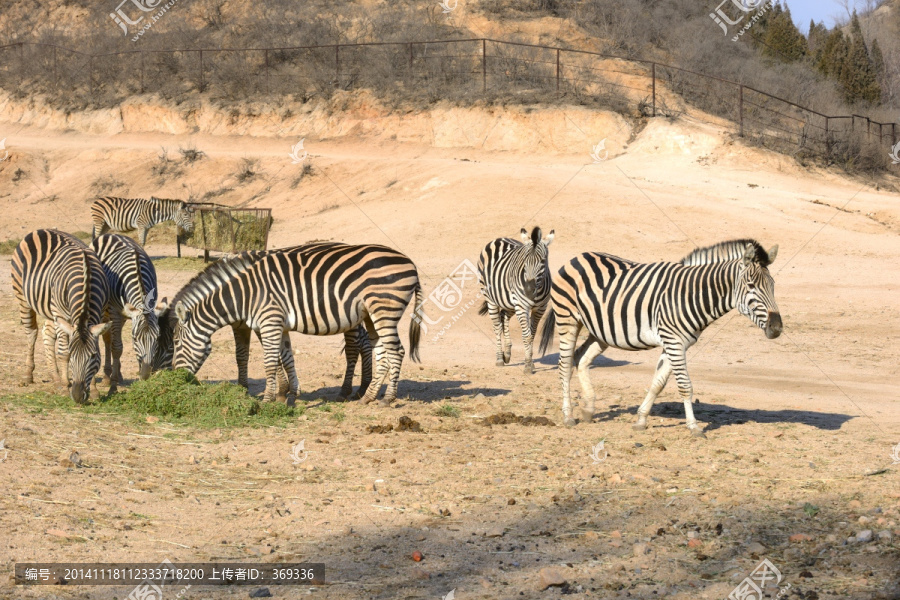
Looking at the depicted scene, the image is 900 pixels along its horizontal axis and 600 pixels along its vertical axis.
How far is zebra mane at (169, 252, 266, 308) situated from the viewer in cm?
1052

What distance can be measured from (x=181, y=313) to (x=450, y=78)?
91.2ft

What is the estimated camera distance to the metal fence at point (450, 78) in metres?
33.4

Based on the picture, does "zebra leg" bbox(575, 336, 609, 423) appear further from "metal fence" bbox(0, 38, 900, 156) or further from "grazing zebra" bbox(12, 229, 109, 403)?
"metal fence" bbox(0, 38, 900, 156)

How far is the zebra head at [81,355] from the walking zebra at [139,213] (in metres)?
16.1

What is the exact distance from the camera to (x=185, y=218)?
25406mm

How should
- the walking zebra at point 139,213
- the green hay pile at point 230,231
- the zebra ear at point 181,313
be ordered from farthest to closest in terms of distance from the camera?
the walking zebra at point 139,213
the green hay pile at point 230,231
the zebra ear at point 181,313

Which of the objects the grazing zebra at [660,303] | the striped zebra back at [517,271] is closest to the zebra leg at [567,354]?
the grazing zebra at [660,303]

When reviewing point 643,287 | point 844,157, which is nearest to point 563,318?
point 643,287

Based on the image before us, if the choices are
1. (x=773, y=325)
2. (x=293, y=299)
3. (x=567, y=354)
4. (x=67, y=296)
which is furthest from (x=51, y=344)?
(x=773, y=325)

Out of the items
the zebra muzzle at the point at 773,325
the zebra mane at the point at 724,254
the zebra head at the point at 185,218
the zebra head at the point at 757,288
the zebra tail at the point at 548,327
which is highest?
the zebra head at the point at 185,218

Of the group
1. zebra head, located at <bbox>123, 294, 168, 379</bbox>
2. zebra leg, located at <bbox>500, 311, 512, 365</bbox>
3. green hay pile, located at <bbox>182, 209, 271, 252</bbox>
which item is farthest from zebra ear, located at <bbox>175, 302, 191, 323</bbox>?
green hay pile, located at <bbox>182, 209, 271, 252</bbox>

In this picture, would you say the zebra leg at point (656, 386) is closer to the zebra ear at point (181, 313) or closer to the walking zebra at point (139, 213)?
the zebra ear at point (181, 313)

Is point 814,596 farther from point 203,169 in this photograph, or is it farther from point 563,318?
point 203,169

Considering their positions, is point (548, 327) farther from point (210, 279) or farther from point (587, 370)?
point (210, 279)
